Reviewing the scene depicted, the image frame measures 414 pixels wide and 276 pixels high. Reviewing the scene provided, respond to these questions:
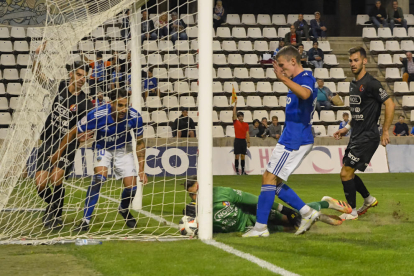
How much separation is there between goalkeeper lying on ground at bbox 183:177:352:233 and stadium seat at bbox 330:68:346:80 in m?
17.0

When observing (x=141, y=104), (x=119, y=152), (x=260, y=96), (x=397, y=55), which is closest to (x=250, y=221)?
(x=119, y=152)

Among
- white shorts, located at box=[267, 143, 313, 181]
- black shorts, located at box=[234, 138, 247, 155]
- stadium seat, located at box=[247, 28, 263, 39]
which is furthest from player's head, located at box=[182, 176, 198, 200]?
stadium seat, located at box=[247, 28, 263, 39]

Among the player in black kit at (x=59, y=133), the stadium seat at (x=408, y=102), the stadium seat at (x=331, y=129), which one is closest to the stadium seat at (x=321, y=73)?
the stadium seat at (x=331, y=129)

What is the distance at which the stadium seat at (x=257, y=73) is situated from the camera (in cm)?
2342

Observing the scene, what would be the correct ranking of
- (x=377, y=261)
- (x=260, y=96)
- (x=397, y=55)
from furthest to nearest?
(x=397, y=55) < (x=260, y=96) < (x=377, y=261)

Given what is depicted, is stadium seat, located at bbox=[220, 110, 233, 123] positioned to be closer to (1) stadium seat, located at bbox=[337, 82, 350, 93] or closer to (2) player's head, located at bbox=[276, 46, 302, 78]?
(1) stadium seat, located at bbox=[337, 82, 350, 93]

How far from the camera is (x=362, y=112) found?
27.2ft

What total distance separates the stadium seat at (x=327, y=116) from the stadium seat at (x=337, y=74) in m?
2.00

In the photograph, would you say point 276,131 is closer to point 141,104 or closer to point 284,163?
point 141,104

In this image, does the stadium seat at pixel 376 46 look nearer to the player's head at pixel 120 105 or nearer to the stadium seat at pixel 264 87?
the stadium seat at pixel 264 87

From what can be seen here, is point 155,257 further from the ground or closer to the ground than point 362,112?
closer to the ground

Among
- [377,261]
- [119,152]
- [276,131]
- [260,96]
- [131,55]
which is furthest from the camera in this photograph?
[260,96]

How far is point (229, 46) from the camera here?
945 inches

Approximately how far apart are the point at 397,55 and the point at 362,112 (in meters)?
18.0
